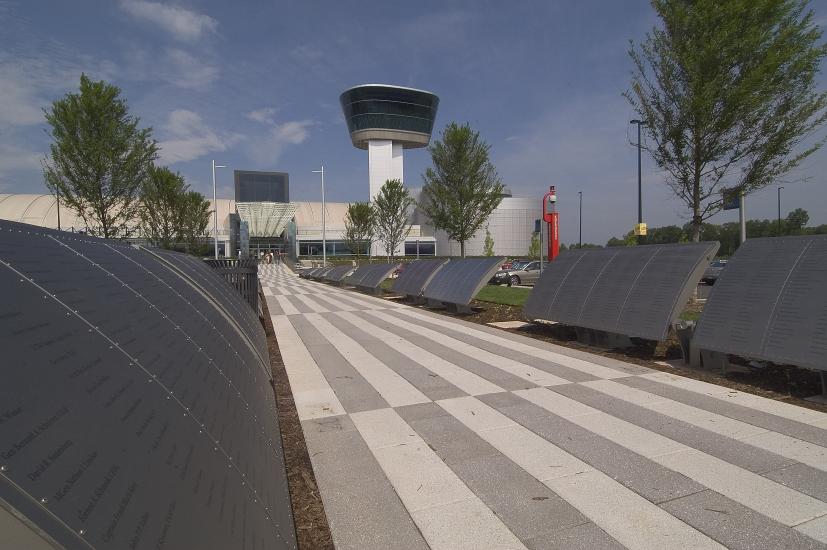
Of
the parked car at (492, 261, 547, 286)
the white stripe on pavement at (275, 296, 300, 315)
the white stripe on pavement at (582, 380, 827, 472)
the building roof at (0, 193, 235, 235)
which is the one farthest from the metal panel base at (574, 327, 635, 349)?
the building roof at (0, 193, 235, 235)

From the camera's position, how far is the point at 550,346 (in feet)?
28.9

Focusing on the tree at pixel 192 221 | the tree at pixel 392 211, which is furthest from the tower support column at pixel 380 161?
the tree at pixel 192 221

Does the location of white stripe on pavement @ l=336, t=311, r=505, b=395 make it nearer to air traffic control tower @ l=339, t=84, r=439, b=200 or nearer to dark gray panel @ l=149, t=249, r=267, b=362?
dark gray panel @ l=149, t=249, r=267, b=362

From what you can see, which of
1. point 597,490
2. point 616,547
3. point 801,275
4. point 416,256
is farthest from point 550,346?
point 416,256

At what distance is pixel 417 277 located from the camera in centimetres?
1708

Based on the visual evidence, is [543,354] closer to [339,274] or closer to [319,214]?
[339,274]

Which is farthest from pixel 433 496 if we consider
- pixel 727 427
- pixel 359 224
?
pixel 359 224

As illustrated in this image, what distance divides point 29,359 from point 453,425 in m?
4.16

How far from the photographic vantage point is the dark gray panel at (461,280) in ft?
42.0

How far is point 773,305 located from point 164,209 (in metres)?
22.9

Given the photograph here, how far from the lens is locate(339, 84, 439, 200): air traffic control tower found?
270 feet

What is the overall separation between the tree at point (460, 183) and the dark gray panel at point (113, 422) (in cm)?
1962

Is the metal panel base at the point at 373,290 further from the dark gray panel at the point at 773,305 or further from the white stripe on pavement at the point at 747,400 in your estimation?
the dark gray panel at the point at 773,305

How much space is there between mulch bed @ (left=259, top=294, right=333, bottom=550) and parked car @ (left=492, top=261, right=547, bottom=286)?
25.8 meters
